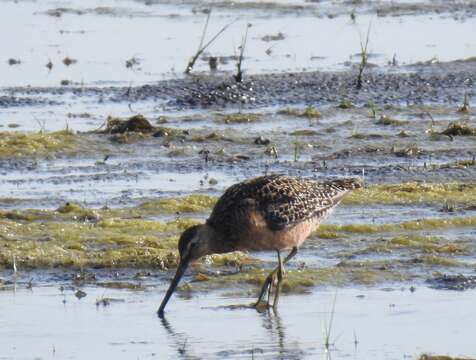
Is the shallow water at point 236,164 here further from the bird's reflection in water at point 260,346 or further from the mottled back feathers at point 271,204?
the mottled back feathers at point 271,204

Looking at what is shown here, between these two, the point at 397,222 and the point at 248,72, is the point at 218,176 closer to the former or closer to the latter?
the point at 397,222

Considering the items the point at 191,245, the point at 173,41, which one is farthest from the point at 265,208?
the point at 173,41

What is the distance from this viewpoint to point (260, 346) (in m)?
7.66

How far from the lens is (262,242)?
876 cm

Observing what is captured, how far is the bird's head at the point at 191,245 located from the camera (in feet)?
27.9

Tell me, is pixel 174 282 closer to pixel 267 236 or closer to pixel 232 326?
pixel 232 326

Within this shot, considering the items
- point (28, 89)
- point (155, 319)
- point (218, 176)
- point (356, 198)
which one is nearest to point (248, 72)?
point (28, 89)

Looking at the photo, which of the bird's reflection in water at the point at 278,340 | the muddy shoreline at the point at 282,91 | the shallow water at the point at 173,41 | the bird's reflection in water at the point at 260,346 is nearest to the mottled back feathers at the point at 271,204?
the bird's reflection in water at the point at 278,340

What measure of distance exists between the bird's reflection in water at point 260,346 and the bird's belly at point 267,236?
73 centimetres

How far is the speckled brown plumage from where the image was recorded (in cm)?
869

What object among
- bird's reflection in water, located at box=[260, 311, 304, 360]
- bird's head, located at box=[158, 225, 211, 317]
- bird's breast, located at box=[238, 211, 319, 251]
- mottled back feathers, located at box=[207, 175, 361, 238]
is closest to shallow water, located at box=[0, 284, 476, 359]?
bird's reflection in water, located at box=[260, 311, 304, 360]

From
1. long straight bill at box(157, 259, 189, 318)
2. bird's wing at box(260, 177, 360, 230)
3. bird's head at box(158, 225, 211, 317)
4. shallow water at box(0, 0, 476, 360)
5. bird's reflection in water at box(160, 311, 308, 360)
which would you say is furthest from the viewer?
bird's wing at box(260, 177, 360, 230)

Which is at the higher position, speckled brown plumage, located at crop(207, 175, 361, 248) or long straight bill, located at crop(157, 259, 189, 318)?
speckled brown plumage, located at crop(207, 175, 361, 248)

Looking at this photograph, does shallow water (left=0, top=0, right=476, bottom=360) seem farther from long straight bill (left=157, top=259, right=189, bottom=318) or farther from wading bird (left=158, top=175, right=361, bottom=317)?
wading bird (left=158, top=175, right=361, bottom=317)
